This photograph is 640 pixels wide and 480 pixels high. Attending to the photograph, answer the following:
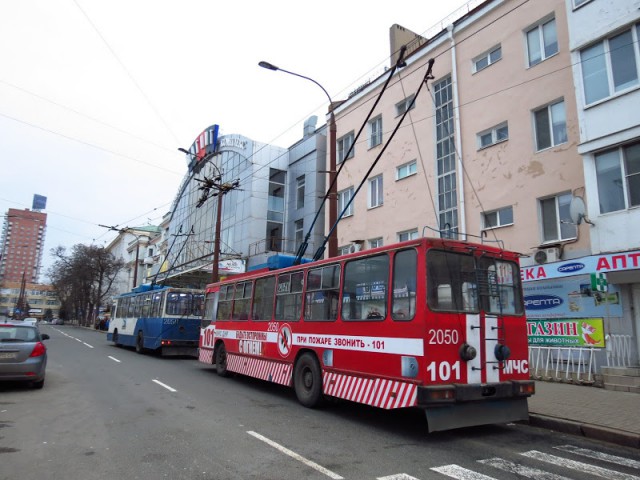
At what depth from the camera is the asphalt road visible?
5074 millimetres

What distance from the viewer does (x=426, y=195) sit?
18203mm

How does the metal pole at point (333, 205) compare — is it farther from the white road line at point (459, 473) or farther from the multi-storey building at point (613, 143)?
the white road line at point (459, 473)

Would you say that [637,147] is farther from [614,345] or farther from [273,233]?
[273,233]

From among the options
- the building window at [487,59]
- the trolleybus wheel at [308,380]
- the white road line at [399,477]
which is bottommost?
the white road line at [399,477]

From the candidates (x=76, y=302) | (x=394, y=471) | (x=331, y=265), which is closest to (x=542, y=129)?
(x=331, y=265)

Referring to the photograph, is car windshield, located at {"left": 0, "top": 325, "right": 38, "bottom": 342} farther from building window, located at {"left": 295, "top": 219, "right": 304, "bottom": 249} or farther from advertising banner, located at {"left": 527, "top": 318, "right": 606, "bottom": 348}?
building window, located at {"left": 295, "top": 219, "right": 304, "bottom": 249}

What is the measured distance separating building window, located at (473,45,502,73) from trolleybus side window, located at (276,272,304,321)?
11.5 meters

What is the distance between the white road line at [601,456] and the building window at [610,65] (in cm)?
940

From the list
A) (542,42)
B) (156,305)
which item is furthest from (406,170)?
(156,305)

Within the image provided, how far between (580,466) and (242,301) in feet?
28.9

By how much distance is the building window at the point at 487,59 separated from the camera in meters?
16.0

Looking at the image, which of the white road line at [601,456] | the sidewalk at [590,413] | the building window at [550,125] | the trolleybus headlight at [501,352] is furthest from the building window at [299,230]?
the white road line at [601,456]

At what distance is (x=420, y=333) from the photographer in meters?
6.52

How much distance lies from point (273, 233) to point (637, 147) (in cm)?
2257
